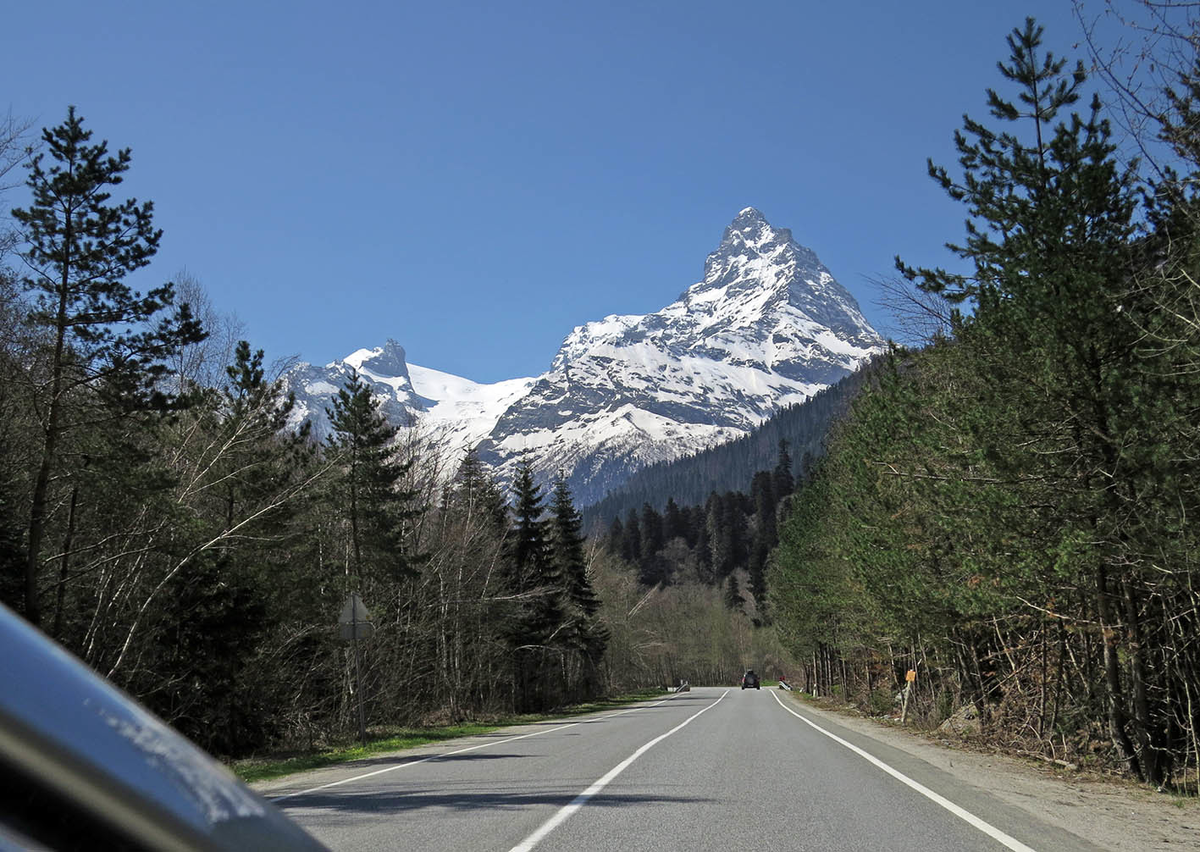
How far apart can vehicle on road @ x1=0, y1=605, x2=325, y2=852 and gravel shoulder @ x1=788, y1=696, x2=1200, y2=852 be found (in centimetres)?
850

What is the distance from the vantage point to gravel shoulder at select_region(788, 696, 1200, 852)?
8133 mm

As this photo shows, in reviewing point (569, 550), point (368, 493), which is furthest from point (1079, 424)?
point (569, 550)

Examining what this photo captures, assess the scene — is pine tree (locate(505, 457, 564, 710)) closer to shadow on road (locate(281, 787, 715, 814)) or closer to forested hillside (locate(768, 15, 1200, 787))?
forested hillside (locate(768, 15, 1200, 787))

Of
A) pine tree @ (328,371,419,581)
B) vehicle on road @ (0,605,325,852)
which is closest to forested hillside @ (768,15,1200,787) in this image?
vehicle on road @ (0,605,325,852)

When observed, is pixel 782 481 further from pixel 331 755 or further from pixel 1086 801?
pixel 1086 801

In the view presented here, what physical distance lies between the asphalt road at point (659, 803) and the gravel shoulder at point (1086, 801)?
329 millimetres

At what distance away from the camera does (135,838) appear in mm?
601

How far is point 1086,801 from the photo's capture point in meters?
10.5

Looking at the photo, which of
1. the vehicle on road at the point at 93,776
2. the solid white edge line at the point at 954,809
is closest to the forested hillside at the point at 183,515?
the solid white edge line at the point at 954,809

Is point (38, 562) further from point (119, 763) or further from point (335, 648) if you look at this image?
point (119, 763)

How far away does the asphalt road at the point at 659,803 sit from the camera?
7367mm

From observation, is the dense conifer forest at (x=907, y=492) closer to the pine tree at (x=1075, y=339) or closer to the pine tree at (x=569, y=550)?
the pine tree at (x=1075, y=339)

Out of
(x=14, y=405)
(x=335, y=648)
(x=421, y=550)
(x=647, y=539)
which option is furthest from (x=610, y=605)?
(x=647, y=539)

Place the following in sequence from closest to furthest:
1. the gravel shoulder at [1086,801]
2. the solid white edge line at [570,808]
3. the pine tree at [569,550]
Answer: the solid white edge line at [570,808] → the gravel shoulder at [1086,801] → the pine tree at [569,550]
